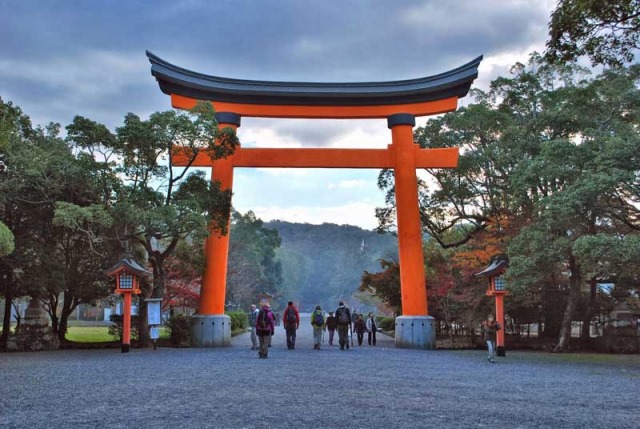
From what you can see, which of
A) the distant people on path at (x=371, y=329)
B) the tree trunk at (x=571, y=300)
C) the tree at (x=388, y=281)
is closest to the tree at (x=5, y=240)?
the distant people on path at (x=371, y=329)

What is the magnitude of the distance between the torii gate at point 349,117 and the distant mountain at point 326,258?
192 ft

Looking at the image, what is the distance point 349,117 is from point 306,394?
42.8 feet

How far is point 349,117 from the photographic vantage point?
1923 cm

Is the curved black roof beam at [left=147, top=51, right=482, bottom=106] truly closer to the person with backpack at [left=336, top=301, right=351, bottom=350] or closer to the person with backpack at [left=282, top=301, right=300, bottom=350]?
the person with backpack at [left=336, top=301, right=351, bottom=350]

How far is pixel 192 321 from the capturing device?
56.8 feet

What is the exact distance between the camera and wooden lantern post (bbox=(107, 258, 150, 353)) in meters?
14.6

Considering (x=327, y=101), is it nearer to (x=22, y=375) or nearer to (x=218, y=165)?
(x=218, y=165)

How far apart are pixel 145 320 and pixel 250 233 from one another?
32499mm

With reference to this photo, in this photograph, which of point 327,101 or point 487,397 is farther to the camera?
point 327,101

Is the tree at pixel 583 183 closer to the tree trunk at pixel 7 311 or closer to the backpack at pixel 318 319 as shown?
the backpack at pixel 318 319

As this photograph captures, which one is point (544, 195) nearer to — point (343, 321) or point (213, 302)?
point (343, 321)

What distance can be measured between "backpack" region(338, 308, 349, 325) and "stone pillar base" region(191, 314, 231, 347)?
3.72m

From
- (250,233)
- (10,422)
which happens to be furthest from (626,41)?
(250,233)

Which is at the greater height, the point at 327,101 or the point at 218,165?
the point at 327,101
